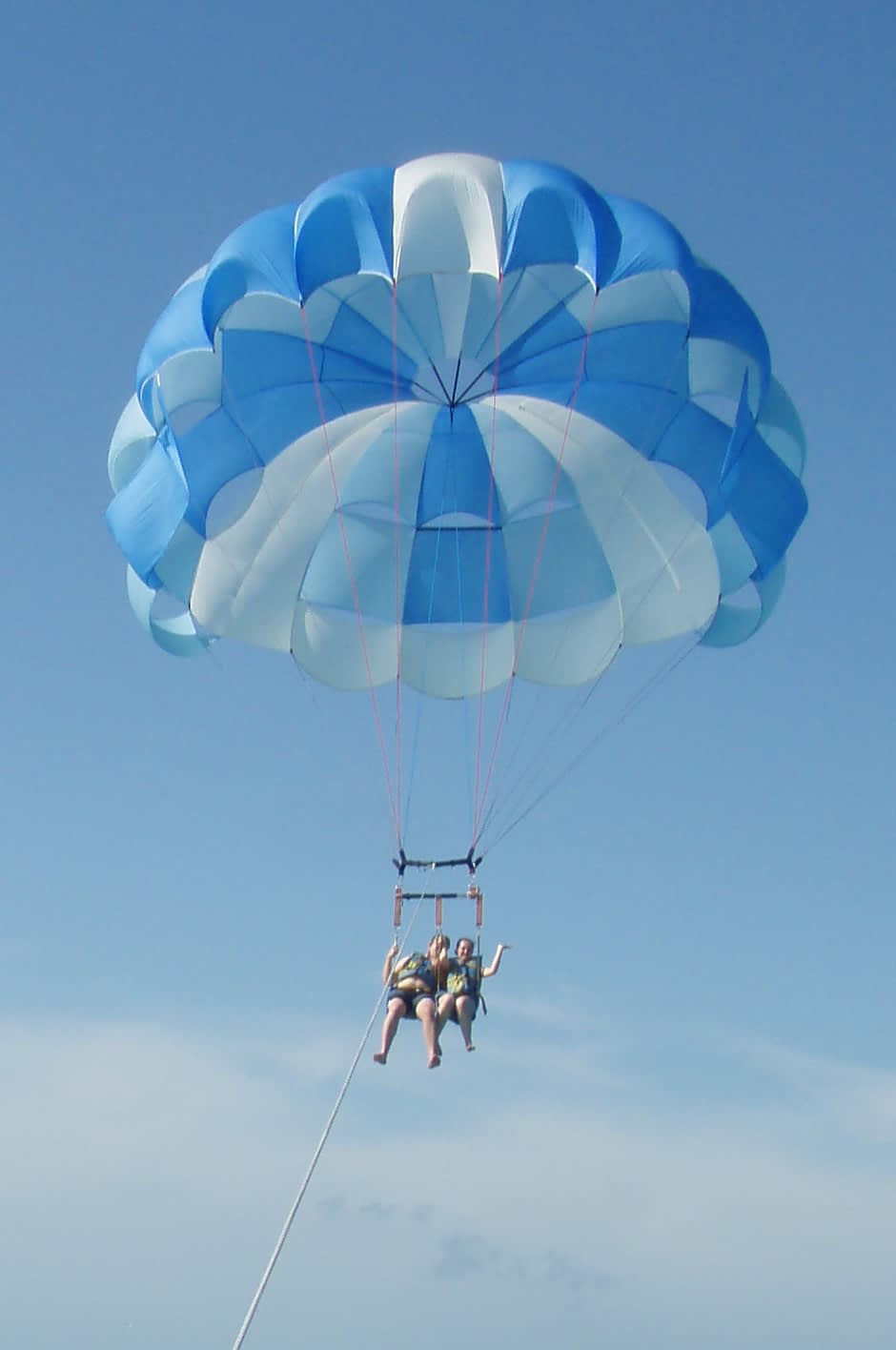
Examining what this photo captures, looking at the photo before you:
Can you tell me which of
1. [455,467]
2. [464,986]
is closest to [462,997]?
[464,986]

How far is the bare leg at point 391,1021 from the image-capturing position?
1438 cm

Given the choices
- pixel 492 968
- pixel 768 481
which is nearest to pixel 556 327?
pixel 768 481

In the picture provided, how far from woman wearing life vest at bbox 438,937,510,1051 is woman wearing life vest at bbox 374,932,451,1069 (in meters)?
0.08

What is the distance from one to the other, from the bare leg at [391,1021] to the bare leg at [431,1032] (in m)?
0.19

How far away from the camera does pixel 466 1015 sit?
14.4 m

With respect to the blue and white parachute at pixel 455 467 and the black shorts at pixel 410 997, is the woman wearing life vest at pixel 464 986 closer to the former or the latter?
the black shorts at pixel 410 997

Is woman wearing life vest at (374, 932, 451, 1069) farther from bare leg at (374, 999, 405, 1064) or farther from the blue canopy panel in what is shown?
the blue canopy panel

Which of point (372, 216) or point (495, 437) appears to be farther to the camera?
point (495, 437)

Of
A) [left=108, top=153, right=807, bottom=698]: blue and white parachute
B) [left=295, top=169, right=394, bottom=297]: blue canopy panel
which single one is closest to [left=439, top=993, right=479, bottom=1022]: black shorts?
[left=108, top=153, right=807, bottom=698]: blue and white parachute

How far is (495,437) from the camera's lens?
1628cm

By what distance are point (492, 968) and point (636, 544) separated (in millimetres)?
3983

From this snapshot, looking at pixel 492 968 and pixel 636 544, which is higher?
pixel 636 544

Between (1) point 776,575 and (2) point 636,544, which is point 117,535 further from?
(1) point 776,575

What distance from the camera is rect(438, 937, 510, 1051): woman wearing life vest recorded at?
47.0 ft
